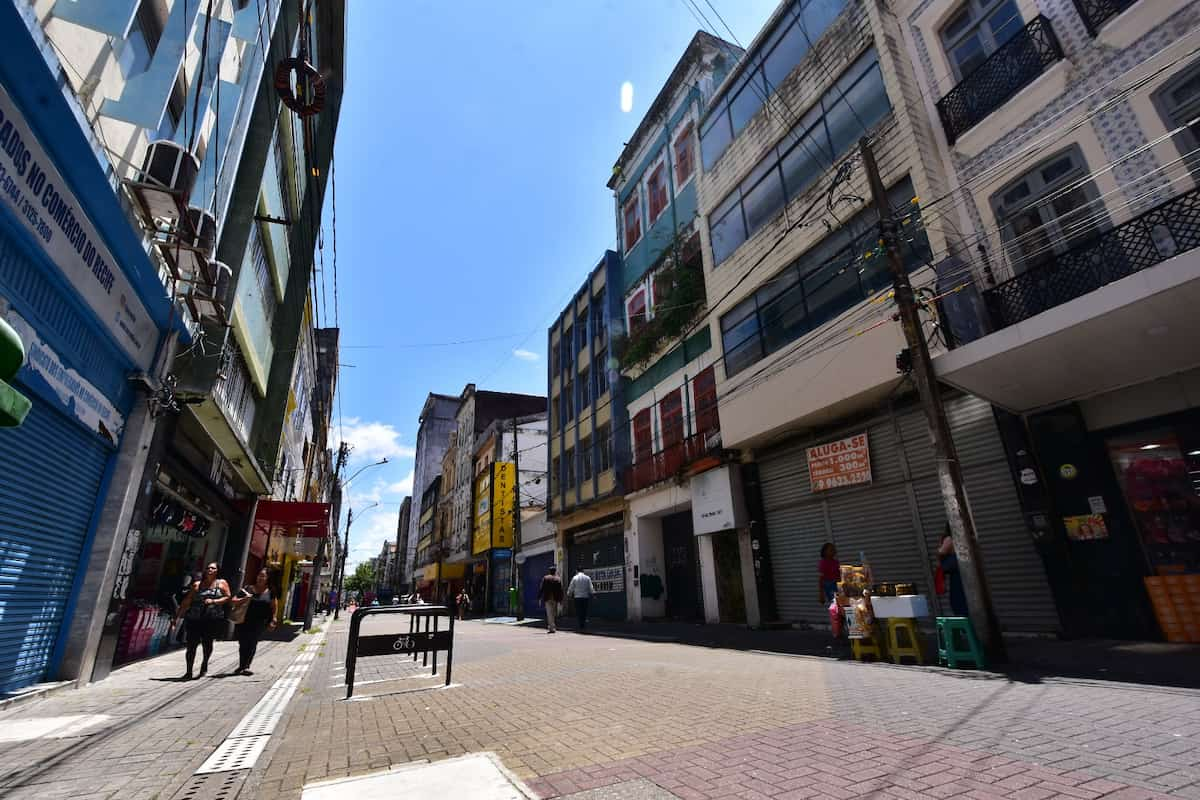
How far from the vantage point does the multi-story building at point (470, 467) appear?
4091 centimetres

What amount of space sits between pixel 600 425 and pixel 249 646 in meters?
16.9

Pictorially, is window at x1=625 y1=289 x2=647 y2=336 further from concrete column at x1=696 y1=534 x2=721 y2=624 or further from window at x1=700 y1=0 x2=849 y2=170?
concrete column at x1=696 y1=534 x2=721 y2=624

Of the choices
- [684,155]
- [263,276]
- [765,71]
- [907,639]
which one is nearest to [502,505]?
[263,276]

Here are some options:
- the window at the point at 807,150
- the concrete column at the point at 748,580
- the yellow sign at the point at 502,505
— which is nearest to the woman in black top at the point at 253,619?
the concrete column at the point at 748,580

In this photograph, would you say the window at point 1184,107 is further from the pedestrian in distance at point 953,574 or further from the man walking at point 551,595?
the man walking at point 551,595

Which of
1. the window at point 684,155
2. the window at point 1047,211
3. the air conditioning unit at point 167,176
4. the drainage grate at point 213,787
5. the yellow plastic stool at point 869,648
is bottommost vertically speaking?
the drainage grate at point 213,787

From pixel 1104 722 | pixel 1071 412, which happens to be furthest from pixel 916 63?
pixel 1104 722

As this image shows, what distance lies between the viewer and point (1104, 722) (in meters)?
3.95

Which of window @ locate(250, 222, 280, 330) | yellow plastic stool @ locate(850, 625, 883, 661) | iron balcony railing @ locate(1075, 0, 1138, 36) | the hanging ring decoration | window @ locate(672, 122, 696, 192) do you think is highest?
window @ locate(672, 122, 696, 192)

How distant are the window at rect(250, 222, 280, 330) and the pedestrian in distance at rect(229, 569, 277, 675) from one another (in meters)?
7.51

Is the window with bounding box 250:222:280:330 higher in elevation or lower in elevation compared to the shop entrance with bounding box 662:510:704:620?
higher

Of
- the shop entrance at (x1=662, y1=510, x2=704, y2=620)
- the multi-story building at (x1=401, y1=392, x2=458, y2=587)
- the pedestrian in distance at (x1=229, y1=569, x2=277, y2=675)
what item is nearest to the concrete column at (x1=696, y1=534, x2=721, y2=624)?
the shop entrance at (x1=662, y1=510, x2=704, y2=620)

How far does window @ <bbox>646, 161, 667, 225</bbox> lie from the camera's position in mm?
22203

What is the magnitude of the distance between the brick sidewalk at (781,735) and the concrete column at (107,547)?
10.6ft
